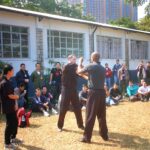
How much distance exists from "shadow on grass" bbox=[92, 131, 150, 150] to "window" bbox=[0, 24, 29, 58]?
27.6 feet

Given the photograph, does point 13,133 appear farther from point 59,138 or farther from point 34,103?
point 34,103

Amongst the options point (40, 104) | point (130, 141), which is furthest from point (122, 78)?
point (130, 141)

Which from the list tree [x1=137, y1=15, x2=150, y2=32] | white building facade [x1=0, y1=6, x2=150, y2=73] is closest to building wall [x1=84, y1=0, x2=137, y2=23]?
tree [x1=137, y1=15, x2=150, y2=32]

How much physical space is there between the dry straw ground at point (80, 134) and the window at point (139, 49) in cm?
1568

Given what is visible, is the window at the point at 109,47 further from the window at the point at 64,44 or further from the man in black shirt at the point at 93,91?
the man in black shirt at the point at 93,91

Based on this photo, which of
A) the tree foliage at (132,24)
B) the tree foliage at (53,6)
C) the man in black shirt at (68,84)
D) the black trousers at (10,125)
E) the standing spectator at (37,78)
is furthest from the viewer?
the tree foliage at (132,24)

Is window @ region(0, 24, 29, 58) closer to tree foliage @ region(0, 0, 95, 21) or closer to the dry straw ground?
the dry straw ground

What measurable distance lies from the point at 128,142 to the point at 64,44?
12330 mm

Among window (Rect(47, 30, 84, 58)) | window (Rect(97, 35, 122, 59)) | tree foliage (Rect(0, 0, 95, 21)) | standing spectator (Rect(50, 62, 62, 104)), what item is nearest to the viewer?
standing spectator (Rect(50, 62, 62, 104))

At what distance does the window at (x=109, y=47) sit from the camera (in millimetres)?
23266

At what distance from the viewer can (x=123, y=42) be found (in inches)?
1011

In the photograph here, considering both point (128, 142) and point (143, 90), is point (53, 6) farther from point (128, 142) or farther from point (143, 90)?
point (128, 142)

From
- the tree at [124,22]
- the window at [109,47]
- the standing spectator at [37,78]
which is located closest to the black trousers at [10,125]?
the standing spectator at [37,78]

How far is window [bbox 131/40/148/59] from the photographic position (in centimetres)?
2735
